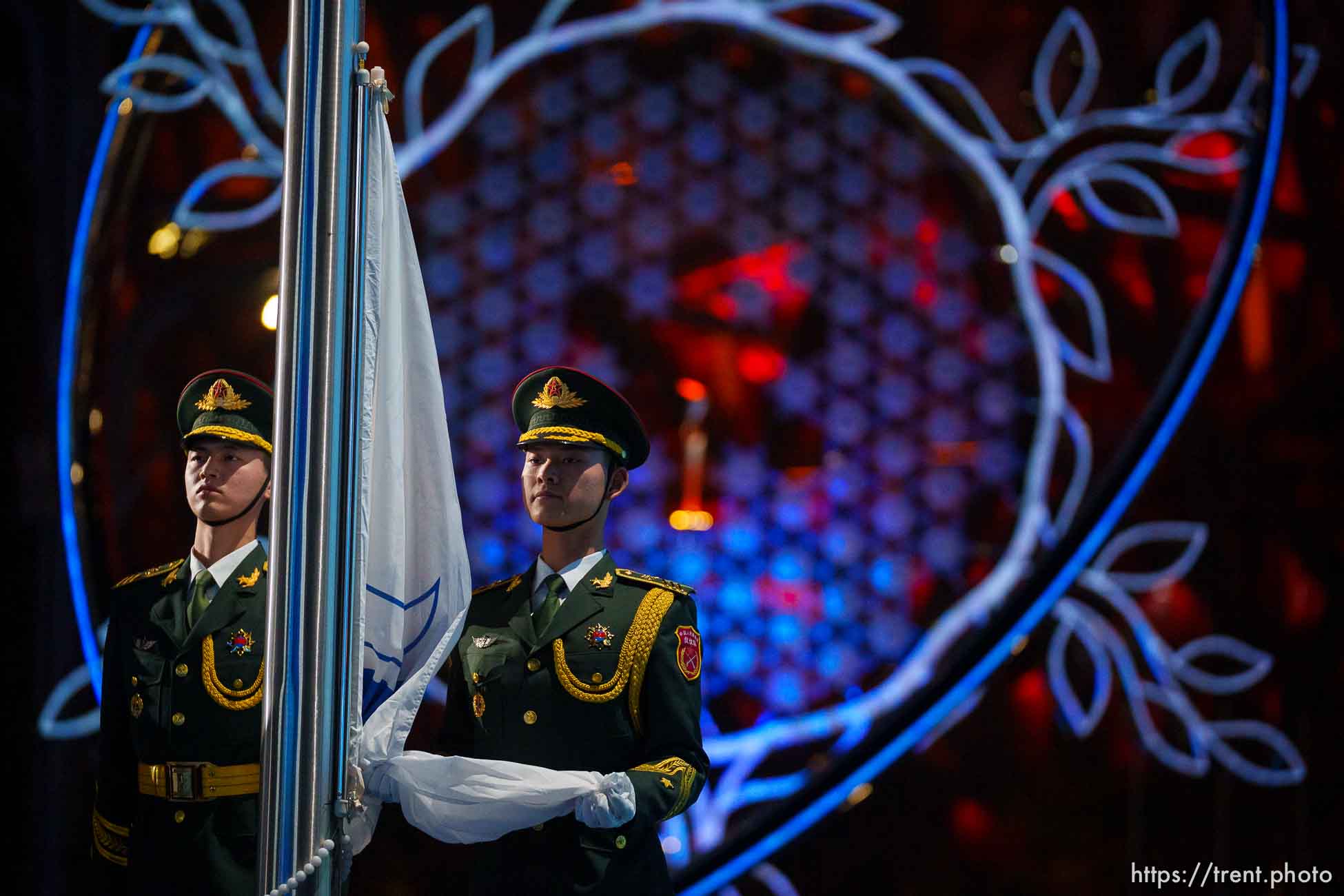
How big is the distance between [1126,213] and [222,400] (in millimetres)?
1877

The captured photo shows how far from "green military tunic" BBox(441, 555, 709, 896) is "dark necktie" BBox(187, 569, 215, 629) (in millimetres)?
445

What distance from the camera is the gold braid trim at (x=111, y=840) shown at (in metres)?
1.87

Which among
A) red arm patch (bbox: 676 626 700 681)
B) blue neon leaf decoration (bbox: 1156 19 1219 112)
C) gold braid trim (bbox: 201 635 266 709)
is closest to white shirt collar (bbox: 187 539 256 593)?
gold braid trim (bbox: 201 635 266 709)

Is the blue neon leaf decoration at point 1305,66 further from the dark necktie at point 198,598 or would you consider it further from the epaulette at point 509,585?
the dark necktie at point 198,598

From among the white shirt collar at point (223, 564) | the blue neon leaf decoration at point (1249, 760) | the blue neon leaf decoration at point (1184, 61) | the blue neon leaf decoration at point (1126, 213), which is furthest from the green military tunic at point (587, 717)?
the blue neon leaf decoration at point (1184, 61)

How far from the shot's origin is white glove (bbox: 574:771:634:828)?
1.55 meters

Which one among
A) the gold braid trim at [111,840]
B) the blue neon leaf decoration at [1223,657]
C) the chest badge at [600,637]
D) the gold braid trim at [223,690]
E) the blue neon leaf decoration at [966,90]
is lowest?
the gold braid trim at [111,840]

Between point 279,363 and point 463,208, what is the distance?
1522 millimetres

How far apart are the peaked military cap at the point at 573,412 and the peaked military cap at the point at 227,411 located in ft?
1.47

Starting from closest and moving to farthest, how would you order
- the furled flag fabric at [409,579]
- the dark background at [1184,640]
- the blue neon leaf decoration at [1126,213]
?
the furled flag fabric at [409,579]
the dark background at [1184,640]
the blue neon leaf decoration at [1126,213]

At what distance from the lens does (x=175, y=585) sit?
1.97 metres

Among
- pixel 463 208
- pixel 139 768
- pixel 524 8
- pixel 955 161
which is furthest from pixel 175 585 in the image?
pixel 955 161

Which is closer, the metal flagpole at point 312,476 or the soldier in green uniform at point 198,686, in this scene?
the metal flagpole at point 312,476

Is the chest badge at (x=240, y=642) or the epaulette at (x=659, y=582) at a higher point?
the epaulette at (x=659, y=582)
